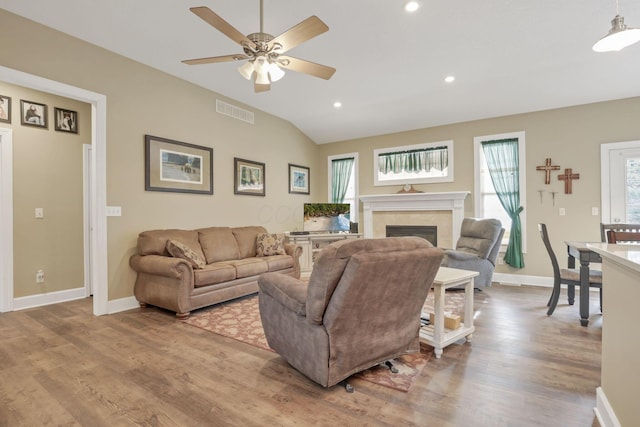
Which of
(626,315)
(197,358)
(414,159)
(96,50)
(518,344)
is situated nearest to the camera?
(626,315)

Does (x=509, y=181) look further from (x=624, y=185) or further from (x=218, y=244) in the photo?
(x=218, y=244)

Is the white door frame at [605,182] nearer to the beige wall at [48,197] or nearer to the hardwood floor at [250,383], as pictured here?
the hardwood floor at [250,383]

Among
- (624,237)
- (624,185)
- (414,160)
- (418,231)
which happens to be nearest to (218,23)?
(624,237)

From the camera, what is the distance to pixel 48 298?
3.98m

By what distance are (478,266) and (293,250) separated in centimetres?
277

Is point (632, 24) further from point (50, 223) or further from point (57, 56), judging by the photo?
point (50, 223)

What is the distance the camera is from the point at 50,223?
4.05 meters

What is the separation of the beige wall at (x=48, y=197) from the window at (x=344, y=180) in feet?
14.6

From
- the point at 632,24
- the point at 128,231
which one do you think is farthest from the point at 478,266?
the point at 128,231

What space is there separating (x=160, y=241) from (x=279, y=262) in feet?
5.32

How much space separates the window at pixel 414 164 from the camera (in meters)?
5.76

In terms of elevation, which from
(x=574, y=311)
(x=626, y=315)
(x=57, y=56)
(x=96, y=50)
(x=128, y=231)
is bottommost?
(x=574, y=311)

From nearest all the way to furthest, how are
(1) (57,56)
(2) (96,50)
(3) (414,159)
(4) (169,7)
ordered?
1. (4) (169,7)
2. (1) (57,56)
3. (2) (96,50)
4. (3) (414,159)

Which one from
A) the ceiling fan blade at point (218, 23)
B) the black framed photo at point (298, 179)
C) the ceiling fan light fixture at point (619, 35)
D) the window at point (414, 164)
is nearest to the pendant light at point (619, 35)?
the ceiling fan light fixture at point (619, 35)
